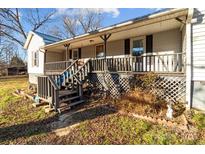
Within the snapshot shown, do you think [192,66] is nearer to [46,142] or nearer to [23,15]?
[46,142]

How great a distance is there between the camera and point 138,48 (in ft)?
39.7

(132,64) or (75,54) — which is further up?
(75,54)

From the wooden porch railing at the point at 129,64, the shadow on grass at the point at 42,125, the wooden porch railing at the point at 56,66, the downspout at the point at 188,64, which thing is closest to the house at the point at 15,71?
the wooden porch railing at the point at 56,66

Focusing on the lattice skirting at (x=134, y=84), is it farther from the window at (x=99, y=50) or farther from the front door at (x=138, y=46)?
the window at (x=99, y=50)

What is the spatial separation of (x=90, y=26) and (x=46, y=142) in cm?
4126

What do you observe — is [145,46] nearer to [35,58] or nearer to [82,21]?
[35,58]

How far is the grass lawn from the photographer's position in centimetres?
579

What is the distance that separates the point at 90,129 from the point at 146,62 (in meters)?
4.52

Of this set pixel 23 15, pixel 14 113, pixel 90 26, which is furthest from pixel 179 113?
pixel 90 26

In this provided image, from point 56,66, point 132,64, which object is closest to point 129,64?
point 132,64

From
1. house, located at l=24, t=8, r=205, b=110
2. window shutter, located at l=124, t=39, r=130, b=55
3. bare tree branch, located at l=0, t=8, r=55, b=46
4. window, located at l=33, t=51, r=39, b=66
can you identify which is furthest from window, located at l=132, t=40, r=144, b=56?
bare tree branch, located at l=0, t=8, r=55, b=46

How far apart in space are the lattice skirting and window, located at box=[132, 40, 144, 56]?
260 centimetres

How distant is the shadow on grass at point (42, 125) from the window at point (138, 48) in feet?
15.7

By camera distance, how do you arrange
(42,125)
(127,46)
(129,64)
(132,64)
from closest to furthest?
1. (42,125)
2. (132,64)
3. (129,64)
4. (127,46)
